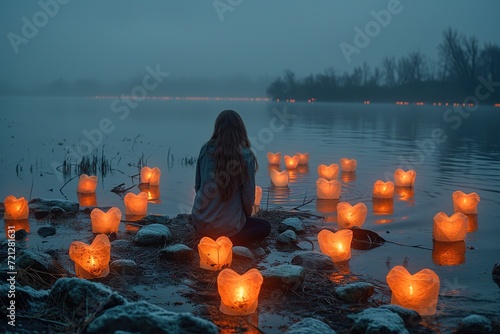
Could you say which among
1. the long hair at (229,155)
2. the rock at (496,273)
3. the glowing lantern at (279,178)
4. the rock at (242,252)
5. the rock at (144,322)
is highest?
the long hair at (229,155)

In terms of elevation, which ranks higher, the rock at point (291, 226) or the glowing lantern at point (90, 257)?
the glowing lantern at point (90, 257)

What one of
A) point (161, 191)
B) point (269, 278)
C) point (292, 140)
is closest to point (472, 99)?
point (292, 140)

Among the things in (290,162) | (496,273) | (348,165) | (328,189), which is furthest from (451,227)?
(290,162)

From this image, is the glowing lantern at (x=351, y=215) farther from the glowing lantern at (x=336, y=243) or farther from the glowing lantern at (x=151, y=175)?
the glowing lantern at (x=151, y=175)

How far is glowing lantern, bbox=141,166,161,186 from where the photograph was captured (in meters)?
9.81

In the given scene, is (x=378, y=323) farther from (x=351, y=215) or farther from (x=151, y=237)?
(x=351, y=215)

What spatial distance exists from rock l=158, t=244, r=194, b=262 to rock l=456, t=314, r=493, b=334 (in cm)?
254

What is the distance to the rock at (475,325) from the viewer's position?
3629 millimetres

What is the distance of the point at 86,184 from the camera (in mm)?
9094

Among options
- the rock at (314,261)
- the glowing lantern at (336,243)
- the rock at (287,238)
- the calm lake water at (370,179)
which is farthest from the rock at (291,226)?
the rock at (314,261)

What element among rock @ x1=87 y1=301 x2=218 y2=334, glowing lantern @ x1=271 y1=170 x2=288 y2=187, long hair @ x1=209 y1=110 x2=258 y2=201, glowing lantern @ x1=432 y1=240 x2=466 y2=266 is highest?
long hair @ x1=209 y1=110 x2=258 y2=201

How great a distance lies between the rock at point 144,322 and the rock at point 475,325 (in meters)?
1.75

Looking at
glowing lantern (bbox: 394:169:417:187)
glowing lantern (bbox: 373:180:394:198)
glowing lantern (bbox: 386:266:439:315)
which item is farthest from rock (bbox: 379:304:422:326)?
glowing lantern (bbox: 394:169:417:187)

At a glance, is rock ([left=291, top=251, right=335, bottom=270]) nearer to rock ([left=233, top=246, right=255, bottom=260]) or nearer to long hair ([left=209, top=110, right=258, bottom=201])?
rock ([left=233, top=246, right=255, bottom=260])
